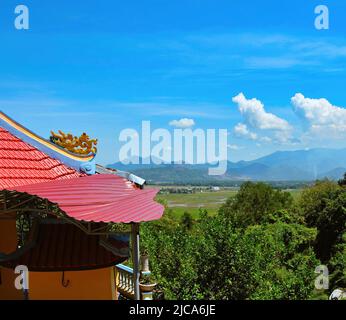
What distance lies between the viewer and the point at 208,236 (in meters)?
20.3

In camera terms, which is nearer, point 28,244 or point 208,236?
point 28,244

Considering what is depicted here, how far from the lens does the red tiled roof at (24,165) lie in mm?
10656

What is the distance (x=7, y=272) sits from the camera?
37.8 ft

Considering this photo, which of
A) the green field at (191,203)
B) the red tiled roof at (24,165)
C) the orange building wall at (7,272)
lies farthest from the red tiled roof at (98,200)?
the green field at (191,203)

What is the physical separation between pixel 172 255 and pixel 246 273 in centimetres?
325

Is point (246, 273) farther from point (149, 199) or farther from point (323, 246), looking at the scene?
point (323, 246)

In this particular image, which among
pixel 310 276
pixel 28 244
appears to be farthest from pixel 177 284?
pixel 28 244

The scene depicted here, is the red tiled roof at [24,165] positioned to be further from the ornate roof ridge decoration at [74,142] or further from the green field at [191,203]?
the green field at [191,203]

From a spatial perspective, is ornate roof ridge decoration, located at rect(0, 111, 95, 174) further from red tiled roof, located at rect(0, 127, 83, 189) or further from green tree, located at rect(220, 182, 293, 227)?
green tree, located at rect(220, 182, 293, 227)

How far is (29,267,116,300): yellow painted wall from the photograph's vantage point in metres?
10.8

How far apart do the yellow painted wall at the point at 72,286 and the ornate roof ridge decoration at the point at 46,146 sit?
9.38 ft

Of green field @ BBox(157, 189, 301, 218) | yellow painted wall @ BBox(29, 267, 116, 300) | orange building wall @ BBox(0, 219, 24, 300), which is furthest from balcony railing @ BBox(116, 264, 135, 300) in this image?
green field @ BBox(157, 189, 301, 218)

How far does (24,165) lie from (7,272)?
9.16ft
